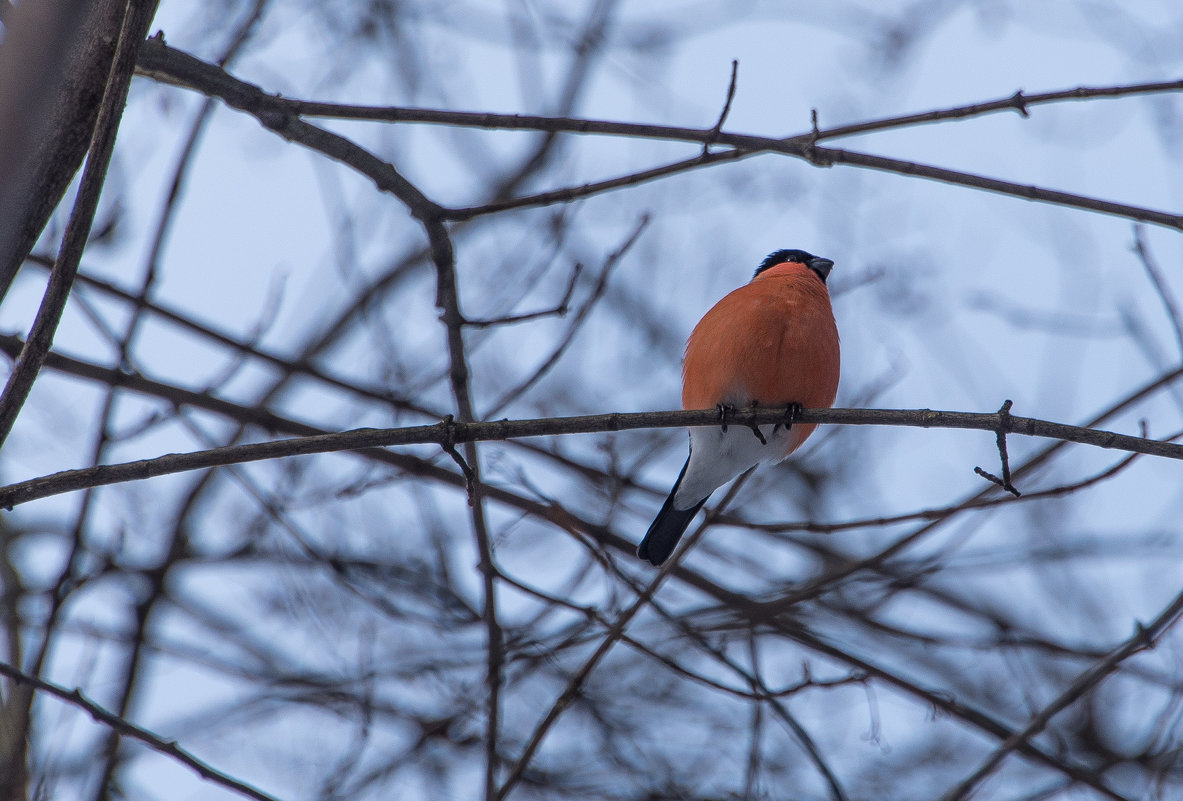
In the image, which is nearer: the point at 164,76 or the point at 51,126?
the point at 51,126

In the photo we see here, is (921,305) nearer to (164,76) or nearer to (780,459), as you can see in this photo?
(780,459)

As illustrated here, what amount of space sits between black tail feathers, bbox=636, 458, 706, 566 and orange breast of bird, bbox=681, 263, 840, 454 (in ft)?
1.69

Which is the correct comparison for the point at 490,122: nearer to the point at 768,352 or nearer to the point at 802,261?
the point at 768,352

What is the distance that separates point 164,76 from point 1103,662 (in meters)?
2.98

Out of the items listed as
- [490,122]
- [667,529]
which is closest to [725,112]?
[490,122]

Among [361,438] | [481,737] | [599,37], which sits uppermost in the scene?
[599,37]

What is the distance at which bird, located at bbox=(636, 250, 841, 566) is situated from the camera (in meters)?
3.79

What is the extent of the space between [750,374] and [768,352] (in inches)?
3.9

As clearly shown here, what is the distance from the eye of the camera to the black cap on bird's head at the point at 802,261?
4691mm

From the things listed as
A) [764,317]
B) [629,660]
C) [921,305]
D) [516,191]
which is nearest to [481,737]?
[629,660]

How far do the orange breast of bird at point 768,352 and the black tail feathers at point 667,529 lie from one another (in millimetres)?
516

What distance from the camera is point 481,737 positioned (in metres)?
4.01

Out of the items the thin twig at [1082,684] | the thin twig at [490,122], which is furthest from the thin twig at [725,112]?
the thin twig at [1082,684]

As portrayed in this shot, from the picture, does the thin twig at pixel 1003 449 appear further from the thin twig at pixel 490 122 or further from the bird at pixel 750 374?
the bird at pixel 750 374
